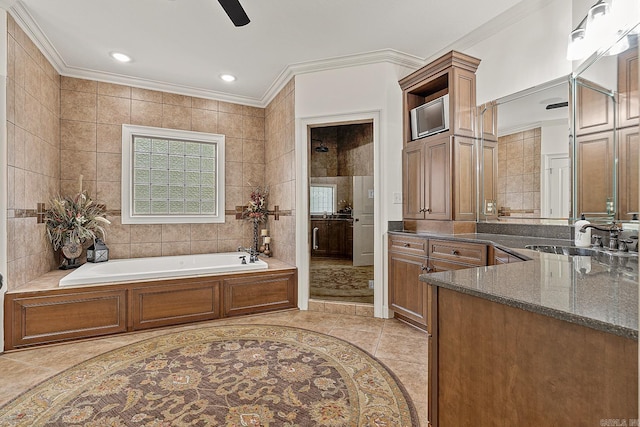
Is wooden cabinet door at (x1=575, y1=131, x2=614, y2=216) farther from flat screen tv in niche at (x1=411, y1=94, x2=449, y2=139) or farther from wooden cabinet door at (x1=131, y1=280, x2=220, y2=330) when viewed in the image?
wooden cabinet door at (x1=131, y1=280, x2=220, y2=330)

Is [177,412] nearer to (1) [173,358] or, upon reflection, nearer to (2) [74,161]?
(1) [173,358]

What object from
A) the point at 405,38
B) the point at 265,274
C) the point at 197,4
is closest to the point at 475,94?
the point at 405,38

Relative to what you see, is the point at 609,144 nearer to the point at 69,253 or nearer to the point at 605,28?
the point at 605,28

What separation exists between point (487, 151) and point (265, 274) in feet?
8.41

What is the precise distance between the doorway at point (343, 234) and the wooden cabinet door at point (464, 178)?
89 centimetres

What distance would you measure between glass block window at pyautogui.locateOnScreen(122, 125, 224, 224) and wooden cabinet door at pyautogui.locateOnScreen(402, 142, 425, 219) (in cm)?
253

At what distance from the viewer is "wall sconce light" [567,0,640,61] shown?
1620 mm

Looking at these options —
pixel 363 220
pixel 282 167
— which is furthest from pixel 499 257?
pixel 282 167

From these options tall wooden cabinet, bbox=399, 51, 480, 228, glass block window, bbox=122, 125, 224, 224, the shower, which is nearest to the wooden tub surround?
glass block window, bbox=122, 125, 224, 224

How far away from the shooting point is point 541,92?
2559 mm

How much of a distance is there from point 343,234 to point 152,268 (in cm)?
236

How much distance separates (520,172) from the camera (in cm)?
272

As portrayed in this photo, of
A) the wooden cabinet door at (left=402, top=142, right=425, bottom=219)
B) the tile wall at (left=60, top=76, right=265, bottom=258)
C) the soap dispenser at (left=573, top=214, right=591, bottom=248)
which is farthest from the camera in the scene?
the tile wall at (left=60, top=76, right=265, bottom=258)

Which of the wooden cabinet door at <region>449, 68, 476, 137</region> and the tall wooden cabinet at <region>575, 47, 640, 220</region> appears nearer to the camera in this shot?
the tall wooden cabinet at <region>575, 47, 640, 220</region>
